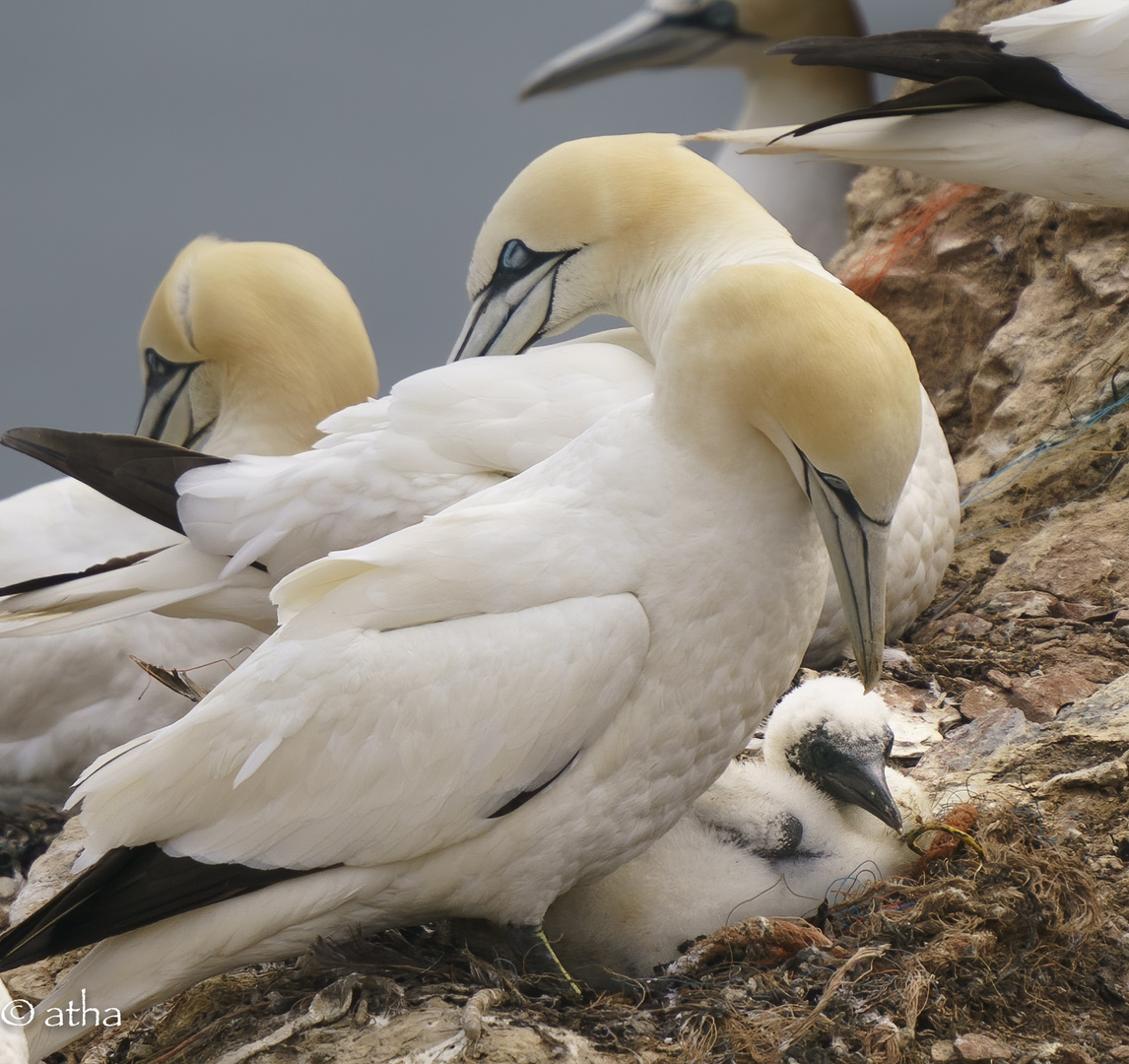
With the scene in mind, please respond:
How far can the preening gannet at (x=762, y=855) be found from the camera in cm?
261

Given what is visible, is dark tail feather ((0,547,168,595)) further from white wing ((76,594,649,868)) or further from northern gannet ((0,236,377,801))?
white wing ((76,594,649,868))

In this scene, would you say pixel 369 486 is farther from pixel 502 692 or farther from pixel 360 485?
pixel 502 692

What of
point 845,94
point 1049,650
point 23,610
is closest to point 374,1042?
point 23,610

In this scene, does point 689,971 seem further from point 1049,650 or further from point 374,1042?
point 1049,650

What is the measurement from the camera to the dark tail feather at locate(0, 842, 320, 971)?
220 cm

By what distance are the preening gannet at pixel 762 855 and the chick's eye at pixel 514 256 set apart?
4.97 ft

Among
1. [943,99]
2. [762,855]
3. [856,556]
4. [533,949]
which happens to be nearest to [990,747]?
[762,855]

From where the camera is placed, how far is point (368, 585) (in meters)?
2.24

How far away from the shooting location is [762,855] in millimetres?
2699

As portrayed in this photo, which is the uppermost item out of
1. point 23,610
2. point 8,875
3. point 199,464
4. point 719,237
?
point 719,237

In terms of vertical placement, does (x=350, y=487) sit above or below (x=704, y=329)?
below

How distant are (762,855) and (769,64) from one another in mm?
4217

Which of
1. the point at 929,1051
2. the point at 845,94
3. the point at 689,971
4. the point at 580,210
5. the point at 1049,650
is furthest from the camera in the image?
the point at 845,94

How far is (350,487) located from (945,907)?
4.79 ft
